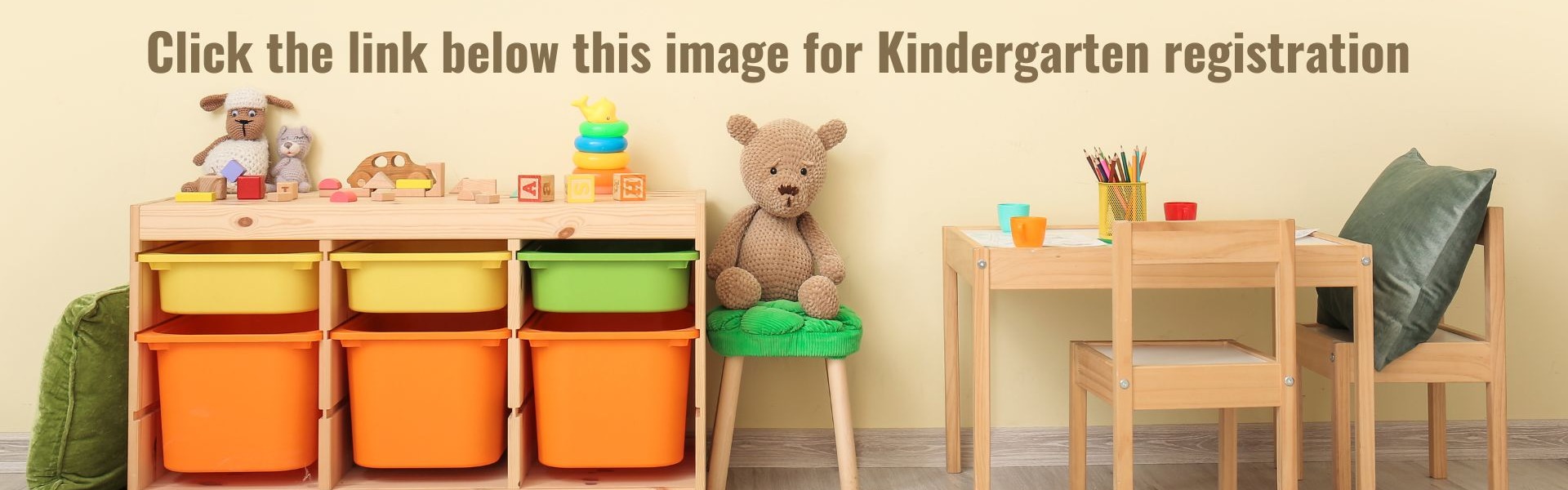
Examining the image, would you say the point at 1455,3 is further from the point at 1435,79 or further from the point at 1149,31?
the point at 1149,31

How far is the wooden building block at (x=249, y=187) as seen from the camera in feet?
7.57

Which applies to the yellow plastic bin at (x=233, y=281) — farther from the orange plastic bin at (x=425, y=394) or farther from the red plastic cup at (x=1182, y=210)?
the red plastic cup at (x=1182, y=210)

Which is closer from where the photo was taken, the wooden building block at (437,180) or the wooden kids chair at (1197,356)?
the wooden kids chair at (1197,356)

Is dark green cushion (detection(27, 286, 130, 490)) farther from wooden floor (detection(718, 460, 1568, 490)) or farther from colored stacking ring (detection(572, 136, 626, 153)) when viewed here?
colored stacking ring (detection(572, 136, 626, 153))

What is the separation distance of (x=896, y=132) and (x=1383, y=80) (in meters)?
1.17

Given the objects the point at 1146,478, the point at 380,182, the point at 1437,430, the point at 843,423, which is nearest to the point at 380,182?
the point at 380,182

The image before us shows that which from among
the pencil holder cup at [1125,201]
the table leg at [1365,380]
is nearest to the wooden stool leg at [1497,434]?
the table leg at [1365,380]

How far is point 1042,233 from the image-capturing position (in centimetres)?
218

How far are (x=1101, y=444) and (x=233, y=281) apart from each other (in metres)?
1.96

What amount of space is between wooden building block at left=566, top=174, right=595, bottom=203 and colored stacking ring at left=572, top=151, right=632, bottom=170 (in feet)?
0.43

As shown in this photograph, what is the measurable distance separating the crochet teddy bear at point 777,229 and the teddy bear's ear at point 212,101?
1.15m

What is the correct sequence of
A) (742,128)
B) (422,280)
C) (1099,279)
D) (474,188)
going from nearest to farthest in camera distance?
1. (1099,279)
2. (422,280)
3. (474,188)
4. (742,128)

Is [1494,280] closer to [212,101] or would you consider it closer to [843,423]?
[843,423]

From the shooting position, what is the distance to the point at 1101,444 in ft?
9.00
